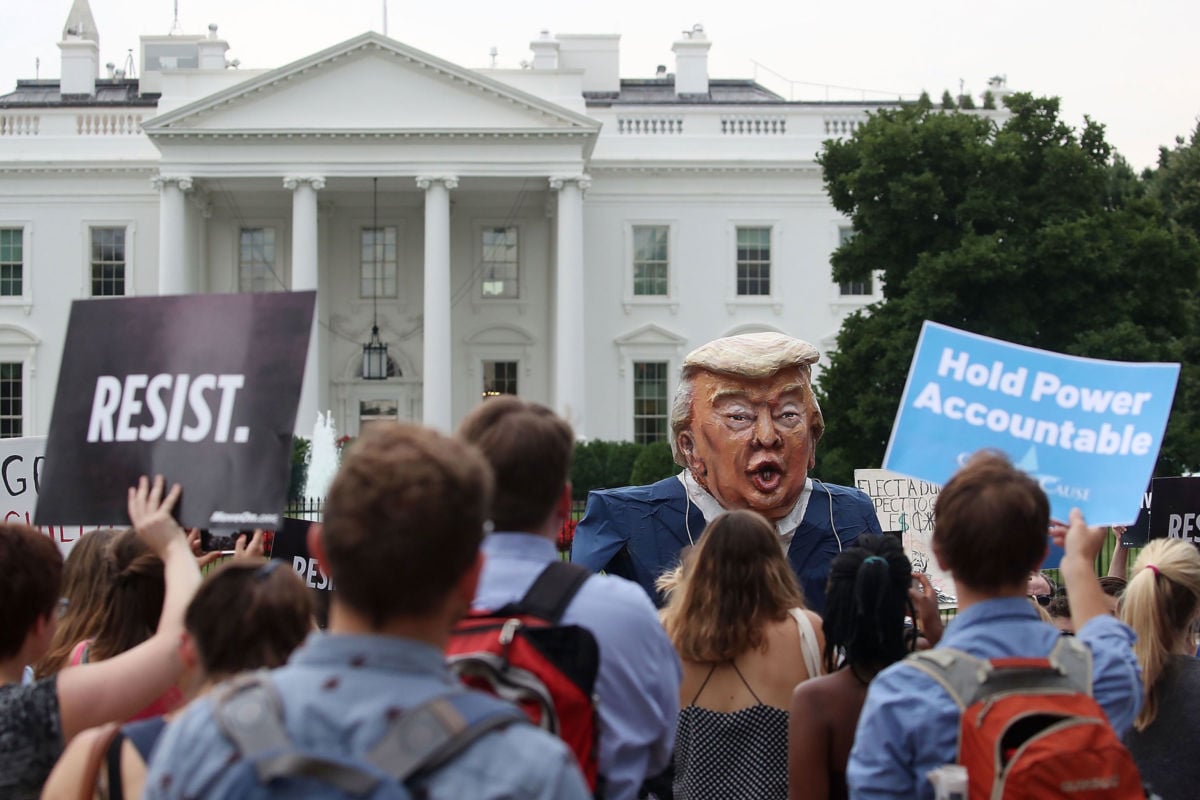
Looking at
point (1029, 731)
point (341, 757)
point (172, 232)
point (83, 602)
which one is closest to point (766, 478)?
point (83, 602)

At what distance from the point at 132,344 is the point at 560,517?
3.99 ft

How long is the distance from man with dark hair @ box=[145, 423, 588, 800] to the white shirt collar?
4555 millimetres

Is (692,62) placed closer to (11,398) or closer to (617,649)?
(11,398)

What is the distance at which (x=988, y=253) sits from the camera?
29172mm

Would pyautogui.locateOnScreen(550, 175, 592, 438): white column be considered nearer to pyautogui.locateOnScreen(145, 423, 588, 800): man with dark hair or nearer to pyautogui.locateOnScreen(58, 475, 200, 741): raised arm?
pyautogui.locateOnScreen(58, 475, 200, 741): raised arm

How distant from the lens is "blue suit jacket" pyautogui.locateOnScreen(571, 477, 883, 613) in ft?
21.7

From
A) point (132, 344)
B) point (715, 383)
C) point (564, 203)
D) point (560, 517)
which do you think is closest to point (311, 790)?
point (560, 517)

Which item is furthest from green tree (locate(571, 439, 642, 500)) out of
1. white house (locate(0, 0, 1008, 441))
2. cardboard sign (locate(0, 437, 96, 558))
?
cardboard sign (locate(0, 437, 96, 558))

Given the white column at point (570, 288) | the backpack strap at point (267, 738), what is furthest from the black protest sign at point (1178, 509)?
the white column at point (570, 288)

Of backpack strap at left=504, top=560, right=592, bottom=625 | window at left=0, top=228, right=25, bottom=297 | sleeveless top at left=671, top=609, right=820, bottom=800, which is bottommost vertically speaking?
sleeveless top at left=671, top=609, right=820, bottom=800

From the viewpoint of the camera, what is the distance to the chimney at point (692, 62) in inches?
1868

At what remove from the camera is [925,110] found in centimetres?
3269

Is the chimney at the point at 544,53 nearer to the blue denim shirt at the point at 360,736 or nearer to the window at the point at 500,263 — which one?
the window at the point at 500,263

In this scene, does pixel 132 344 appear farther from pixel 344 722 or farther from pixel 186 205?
pixel 186 205
